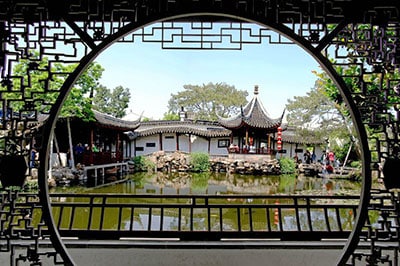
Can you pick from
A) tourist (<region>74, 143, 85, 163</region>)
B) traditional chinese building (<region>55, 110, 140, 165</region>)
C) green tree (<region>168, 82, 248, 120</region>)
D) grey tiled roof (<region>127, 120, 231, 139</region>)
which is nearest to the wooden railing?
tourist (<region>74, 143, 85, 163</region>)

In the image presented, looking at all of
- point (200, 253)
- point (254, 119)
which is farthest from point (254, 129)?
point (200, 253)

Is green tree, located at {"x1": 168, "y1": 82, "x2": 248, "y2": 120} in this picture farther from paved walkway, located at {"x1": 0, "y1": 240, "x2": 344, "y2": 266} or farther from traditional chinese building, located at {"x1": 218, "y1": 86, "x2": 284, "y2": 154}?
paved walkway, located at {"x1": 0, "y1": 240, "x2": 344, "y2": 266}

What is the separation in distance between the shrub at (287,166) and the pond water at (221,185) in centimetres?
41

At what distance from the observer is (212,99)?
2159cm

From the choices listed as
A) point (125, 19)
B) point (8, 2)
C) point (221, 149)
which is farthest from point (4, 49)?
point (221, 149)

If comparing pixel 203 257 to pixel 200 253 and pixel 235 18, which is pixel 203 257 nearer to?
pixel 200 253

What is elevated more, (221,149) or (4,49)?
(4,49)

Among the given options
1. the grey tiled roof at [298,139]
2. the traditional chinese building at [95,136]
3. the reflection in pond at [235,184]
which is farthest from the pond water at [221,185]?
the grey tiled roof at [298,139]

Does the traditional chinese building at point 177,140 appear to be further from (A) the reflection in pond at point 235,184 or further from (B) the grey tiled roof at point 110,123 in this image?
(A) the reflection in pond at point 235,184

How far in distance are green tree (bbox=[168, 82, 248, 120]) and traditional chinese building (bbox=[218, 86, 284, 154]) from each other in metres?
4.84

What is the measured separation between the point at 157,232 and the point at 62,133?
9.93m

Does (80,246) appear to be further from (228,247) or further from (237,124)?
(237,124)

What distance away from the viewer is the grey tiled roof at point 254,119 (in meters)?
15.2

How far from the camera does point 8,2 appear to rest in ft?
6.48
